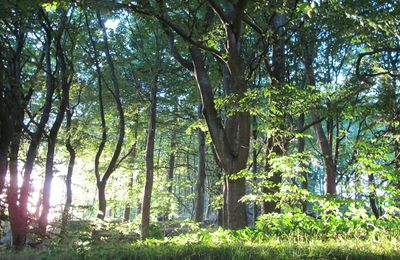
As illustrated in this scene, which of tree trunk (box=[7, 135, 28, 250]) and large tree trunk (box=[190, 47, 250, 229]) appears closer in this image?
tree trunk (box=[7, 135, 28, 250])

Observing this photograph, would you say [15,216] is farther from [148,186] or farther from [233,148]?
[148,186]

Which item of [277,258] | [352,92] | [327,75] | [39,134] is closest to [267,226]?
[277,258]

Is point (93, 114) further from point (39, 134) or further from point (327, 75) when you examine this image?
point (327, 75)

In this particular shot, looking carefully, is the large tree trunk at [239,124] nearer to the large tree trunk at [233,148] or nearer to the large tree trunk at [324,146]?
the large tree trunk at [233,148]

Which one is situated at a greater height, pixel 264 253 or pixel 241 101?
pixel 241 101

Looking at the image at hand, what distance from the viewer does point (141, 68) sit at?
15.2 metres

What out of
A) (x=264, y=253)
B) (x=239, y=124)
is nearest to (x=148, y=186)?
(x=239, y=124)

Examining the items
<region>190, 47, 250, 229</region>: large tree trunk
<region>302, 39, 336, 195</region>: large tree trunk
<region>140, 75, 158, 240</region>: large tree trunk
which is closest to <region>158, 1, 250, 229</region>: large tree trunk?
<region>190, 47, 250, 229</region>: large tree trunk

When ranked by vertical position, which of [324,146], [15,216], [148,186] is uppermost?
[324,146]

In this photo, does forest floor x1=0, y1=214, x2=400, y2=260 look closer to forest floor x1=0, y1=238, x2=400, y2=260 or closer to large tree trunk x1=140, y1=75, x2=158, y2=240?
forest floor x1=0, y1=238, x2=400, y2=260

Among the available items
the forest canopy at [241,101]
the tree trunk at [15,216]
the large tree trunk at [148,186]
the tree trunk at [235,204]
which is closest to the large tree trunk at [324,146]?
the forest canopy at [241,101]

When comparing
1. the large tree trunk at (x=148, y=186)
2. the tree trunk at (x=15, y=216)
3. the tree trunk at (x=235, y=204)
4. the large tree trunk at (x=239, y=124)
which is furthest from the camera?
the large tree trunk at (x=148, y=186)

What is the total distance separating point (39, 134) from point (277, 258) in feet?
22.3

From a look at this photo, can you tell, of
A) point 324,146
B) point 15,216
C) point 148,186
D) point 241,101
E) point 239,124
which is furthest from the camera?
point 148,186
